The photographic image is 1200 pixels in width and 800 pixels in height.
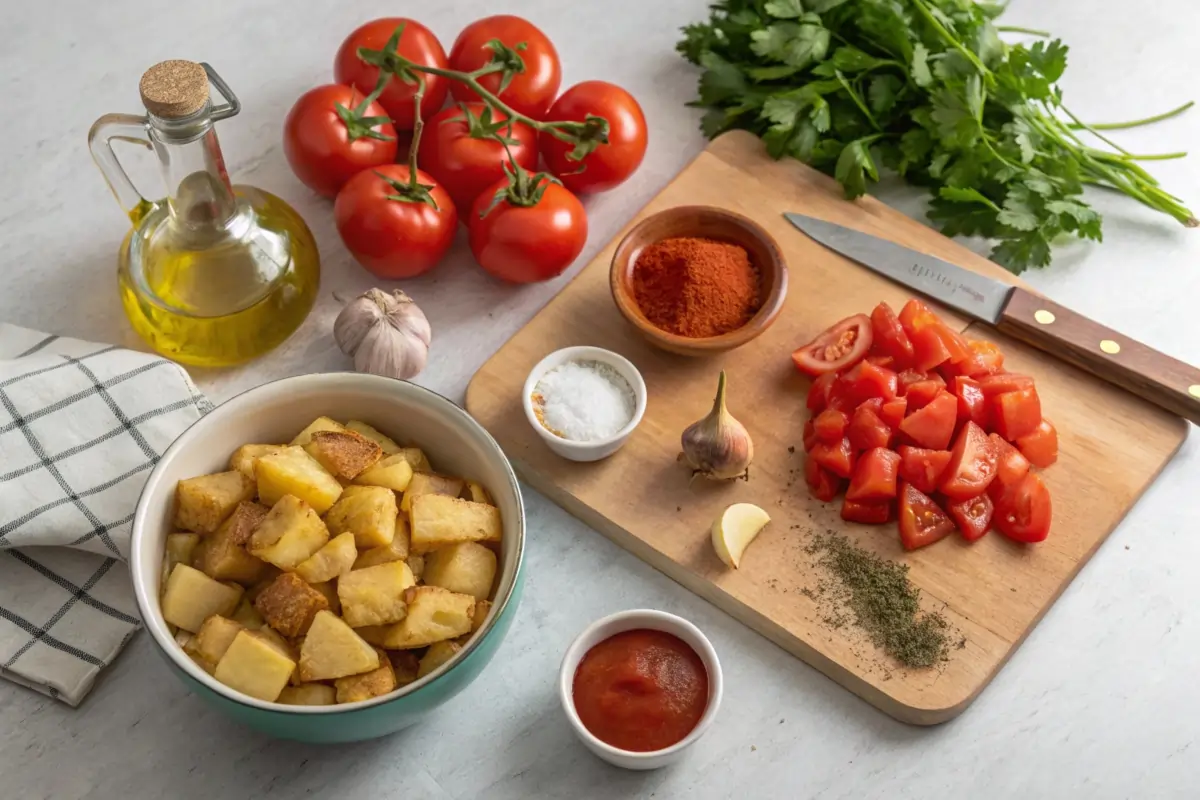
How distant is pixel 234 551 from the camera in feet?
5.92

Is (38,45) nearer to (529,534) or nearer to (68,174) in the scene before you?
(68,174)

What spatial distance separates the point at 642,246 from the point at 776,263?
0.87 feet

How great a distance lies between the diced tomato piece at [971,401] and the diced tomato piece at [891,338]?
11 centimetres

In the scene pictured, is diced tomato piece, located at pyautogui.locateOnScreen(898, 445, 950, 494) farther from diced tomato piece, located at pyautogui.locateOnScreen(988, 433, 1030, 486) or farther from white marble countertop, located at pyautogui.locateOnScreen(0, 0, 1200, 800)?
white marble countertop, located at pyautogui.locateOnScreen(0, 0, 1200, 800)

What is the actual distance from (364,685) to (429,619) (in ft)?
0.43

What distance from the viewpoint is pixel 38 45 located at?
2.79m

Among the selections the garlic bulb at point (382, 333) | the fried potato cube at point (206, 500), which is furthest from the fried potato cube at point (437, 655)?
the garlic bulb at point (382, 333)

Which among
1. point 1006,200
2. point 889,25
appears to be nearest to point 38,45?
point 889,25

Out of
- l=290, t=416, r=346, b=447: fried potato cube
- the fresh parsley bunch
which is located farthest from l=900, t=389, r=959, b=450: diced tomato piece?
l=290, t=416, r=346, b=447: fried potato cube

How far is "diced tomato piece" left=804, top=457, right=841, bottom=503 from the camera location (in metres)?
2.13

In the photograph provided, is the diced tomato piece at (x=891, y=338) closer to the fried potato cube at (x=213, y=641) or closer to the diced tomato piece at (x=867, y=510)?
the diced tomato piece at (x=867, y=510)

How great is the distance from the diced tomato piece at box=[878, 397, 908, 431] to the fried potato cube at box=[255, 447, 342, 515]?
3.17ft

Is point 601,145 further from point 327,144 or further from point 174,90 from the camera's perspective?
point 174,90

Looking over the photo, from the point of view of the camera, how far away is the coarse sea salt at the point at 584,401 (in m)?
2.16
